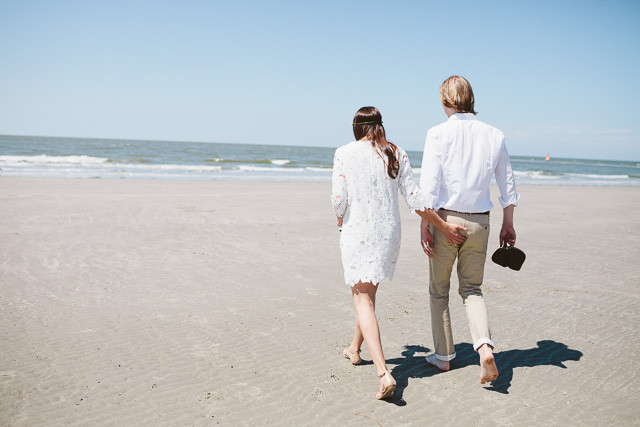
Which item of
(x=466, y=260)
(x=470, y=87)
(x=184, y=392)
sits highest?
A: (x=470, y=87)

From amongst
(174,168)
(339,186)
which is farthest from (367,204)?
(174,168)

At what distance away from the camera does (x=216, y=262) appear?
19.3 ft

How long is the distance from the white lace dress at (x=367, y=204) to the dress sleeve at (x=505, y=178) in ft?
1.96

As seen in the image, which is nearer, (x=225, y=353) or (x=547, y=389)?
(x=547, y=389)

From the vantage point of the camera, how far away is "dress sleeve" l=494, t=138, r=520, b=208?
2855 millimetres

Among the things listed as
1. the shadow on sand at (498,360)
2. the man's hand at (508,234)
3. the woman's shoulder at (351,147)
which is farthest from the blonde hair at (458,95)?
the shadow on sand at (498,360)

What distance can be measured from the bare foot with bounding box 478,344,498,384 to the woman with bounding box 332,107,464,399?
0.63m

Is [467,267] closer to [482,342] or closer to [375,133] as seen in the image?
[482,342]

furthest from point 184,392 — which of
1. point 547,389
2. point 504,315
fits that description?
point 504,315

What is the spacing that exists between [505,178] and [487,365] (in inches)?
48.5

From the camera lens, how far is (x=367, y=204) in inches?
111

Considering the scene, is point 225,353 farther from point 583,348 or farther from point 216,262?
point 583,348

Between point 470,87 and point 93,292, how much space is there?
4.21 meters

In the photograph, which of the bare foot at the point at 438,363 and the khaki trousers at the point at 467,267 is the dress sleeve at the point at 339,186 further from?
the bare foot at the point at 438,363
